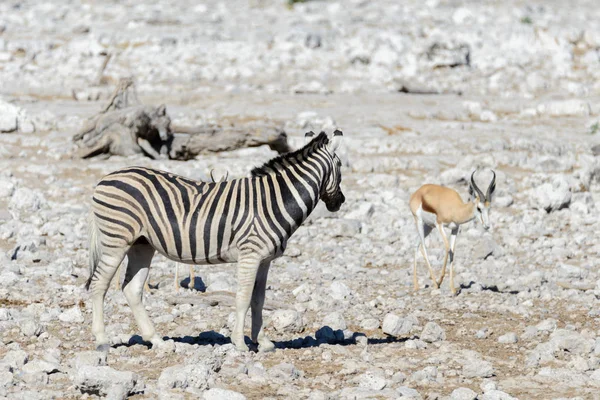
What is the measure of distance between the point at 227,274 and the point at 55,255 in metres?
2.34

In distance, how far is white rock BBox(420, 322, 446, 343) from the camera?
8922mm

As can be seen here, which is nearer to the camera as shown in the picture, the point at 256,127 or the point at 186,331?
the point at 186,331

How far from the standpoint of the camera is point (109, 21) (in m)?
32.6

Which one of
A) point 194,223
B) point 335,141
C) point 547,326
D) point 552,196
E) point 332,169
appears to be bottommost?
point 547,326

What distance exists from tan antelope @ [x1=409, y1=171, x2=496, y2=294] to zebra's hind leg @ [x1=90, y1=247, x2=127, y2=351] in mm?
4919

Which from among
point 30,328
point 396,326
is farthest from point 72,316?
point 396,326

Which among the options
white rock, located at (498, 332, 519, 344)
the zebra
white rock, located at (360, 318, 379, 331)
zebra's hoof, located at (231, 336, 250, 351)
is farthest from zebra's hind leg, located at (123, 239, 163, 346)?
white rock, located at (498, 332, 519, 344)

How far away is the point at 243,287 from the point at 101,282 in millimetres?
1246

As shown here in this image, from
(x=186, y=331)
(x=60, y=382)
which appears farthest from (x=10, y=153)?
(x=60, y=382)

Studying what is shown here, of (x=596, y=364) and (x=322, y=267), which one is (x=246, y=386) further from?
(x=322, y=267)

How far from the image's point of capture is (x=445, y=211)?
40.4 feet

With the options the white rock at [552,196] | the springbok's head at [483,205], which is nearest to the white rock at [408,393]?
the springbok's head at [483,205]

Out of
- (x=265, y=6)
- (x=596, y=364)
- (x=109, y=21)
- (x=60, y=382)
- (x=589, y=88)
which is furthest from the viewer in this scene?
(x=265, y=6)

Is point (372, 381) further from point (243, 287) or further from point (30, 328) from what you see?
point (30, 328)
